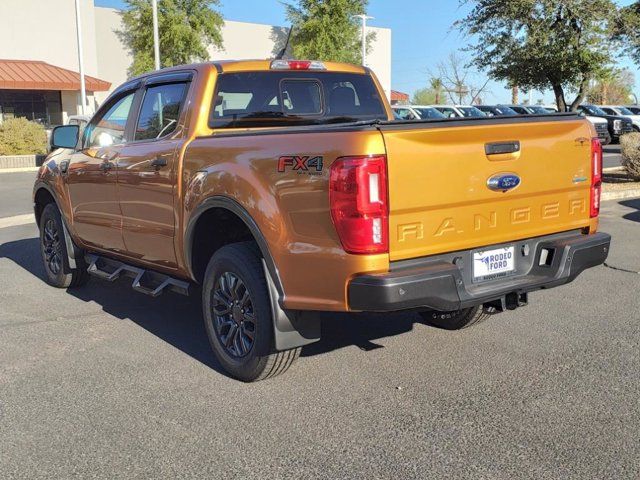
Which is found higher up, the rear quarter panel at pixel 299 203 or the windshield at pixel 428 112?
the windshield at pixel 428 112

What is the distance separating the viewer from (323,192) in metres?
3.45

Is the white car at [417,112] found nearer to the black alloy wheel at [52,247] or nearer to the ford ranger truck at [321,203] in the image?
the black alloy wheel at [52,247]

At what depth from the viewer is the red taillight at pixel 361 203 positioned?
131 inches

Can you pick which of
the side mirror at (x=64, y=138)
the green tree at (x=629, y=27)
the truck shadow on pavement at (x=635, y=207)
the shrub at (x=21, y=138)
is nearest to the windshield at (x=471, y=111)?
the green tree at (x=629, y=27)

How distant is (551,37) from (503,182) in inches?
550

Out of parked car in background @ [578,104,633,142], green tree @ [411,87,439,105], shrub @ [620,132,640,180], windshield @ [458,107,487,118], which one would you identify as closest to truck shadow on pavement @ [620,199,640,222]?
shrub @ [620,132,640,180]

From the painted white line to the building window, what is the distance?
2104cm

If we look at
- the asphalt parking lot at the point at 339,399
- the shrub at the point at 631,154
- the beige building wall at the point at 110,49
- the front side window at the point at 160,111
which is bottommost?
the asphalt parking lot at the point at 339,399

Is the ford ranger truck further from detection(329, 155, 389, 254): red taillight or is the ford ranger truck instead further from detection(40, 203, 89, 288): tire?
detection(40, 203, 89, 288): tire

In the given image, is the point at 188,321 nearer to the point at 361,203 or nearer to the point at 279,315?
the point at 279,315

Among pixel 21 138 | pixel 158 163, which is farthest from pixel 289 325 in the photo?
pixel 21 138

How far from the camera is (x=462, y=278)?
12.0 feet

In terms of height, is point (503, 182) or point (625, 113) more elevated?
point (625, 113)

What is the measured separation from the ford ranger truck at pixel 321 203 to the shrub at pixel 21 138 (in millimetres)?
19487
